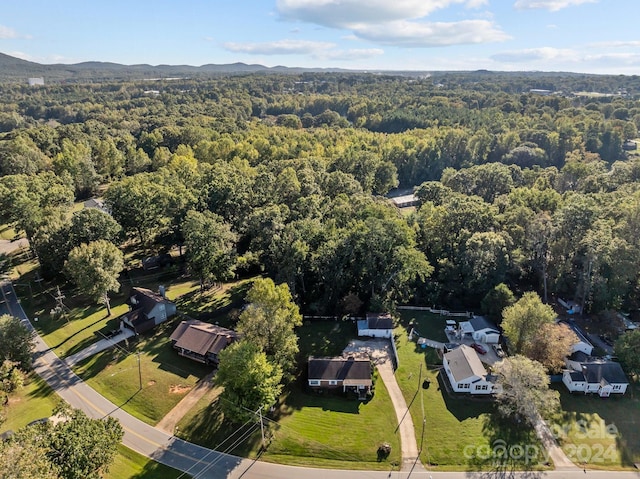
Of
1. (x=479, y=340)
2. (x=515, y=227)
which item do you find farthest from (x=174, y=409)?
(x=515, y=227)

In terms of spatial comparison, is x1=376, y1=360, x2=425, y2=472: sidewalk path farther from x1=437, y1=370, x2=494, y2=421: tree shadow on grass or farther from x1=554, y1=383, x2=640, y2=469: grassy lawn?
x1=554, y1=383, x2=640, y2=469: grassy lawn

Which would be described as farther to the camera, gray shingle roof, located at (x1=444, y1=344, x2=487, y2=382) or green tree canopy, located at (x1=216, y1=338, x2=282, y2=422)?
gray shingle roof, located at (x1=444, y1=344, x2=487, y2=382)

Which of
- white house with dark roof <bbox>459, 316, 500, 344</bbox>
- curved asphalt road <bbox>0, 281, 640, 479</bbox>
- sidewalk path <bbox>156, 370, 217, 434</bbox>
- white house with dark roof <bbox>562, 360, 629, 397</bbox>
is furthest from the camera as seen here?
white house with dark roof <bbox>459, 316, 500, 344</bbox>

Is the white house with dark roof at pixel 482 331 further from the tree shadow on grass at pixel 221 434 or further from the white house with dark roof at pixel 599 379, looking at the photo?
the tree shadow on grass at pixel 221 434

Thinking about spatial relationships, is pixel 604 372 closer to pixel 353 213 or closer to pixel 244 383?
pixel 244 383

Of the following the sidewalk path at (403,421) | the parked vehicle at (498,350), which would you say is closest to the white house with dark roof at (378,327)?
the sidewalk path at (403,421)

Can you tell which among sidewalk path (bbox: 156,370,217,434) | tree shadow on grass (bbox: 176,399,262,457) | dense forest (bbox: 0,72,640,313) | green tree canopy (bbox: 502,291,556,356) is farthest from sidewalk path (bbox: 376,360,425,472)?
sidewalk path (bbox: 156,370,217,434)
